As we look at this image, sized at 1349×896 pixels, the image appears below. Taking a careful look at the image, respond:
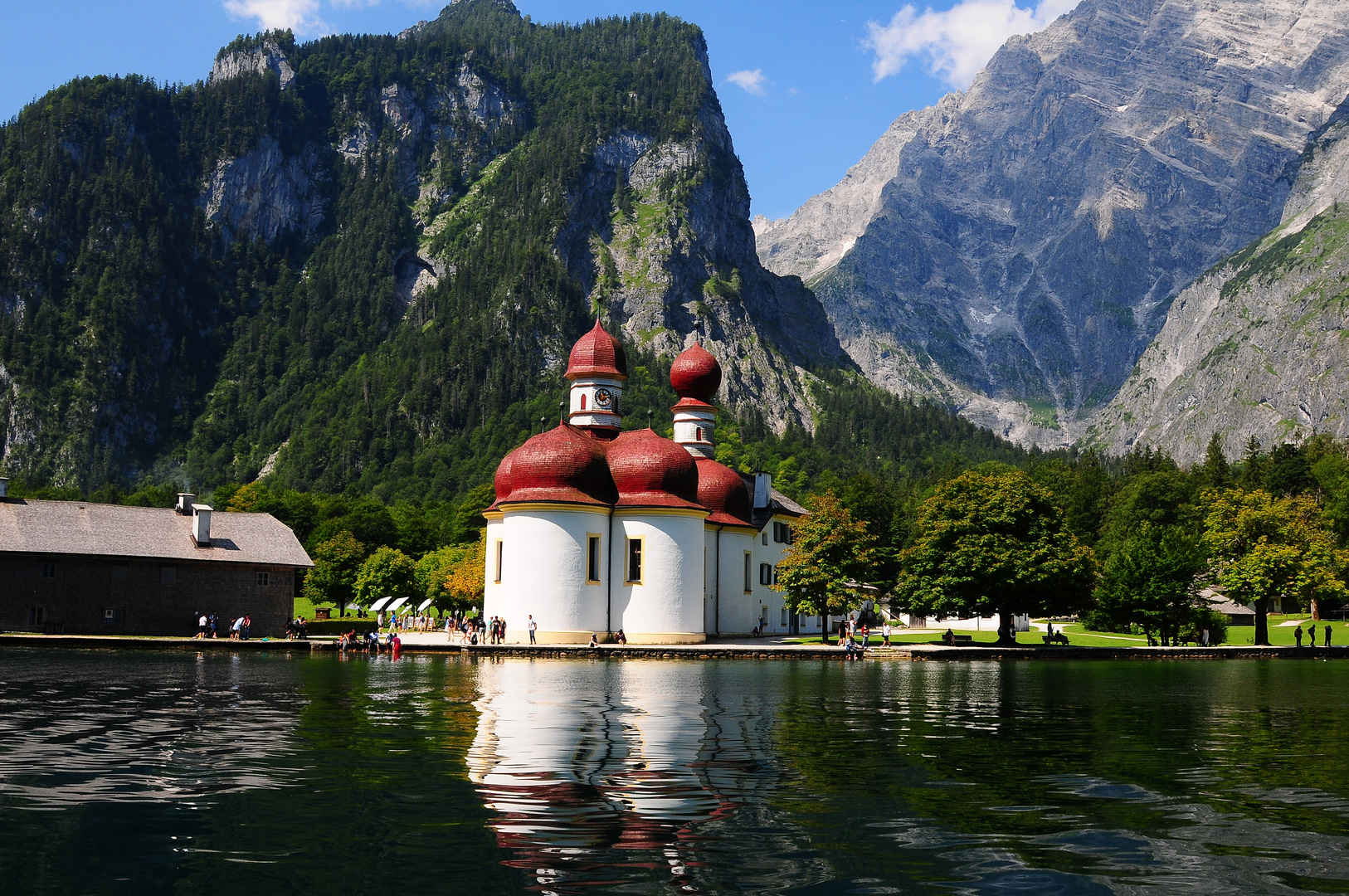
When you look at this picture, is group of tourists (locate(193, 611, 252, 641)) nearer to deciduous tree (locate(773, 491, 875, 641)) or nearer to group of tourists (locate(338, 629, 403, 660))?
group of tourists (locate(338, 629, 403, 660))

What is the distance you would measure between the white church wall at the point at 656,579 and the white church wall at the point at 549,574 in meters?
2.14

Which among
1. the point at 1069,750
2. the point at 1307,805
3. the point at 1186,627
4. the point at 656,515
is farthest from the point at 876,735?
the point at 1186,627

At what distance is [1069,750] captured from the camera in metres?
22.4

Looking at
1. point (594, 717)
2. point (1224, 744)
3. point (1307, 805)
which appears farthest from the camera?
point (594, 717)

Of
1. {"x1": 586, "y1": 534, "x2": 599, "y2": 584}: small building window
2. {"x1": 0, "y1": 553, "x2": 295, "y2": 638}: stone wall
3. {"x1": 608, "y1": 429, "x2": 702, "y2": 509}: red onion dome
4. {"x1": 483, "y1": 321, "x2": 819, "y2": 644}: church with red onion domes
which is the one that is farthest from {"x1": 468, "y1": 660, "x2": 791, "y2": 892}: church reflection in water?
{"x1": 0, "y1": 553, "x2": 295, "y2": 638}: stone wall

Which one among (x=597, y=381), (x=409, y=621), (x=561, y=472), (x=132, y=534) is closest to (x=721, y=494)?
(x=597, y=381)

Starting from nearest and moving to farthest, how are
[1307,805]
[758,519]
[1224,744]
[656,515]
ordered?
[1307,805] < [1224,744] < [656,515] < [758,519]

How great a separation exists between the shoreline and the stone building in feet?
26.2

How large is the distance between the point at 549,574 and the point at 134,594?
26230 millimetres

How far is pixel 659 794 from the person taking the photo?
16.5 metres

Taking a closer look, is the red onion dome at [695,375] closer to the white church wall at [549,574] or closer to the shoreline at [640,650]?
the white church wall at [549,574]

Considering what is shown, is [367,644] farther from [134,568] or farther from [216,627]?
[134,568]

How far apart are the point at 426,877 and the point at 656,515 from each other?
58976 millimetres

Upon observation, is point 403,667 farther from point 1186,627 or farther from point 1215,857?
point 1186,627
